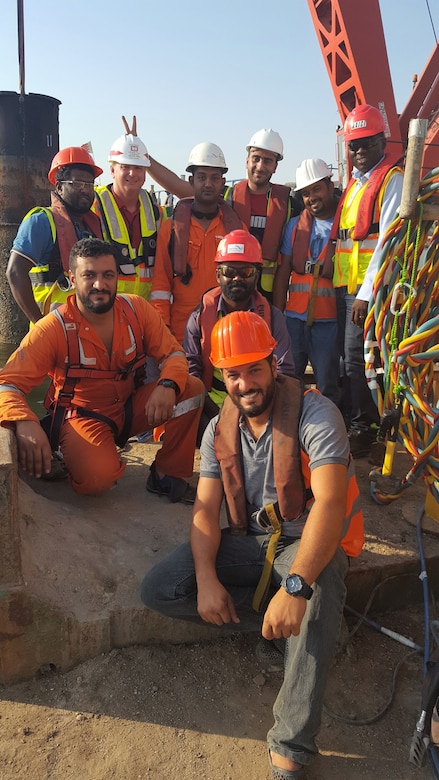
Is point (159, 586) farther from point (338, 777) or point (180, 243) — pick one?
point (180, 243)

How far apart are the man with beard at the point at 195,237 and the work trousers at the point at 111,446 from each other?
115 cm

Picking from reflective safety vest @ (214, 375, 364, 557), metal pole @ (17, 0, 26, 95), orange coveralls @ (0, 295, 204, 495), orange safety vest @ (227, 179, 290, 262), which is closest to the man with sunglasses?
orange safety vest @ (227, 179, 290, 262)

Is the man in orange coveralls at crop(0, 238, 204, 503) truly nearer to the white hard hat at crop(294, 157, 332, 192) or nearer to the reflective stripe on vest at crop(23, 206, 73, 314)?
the reflective stripe on vest at crop(23, 206, 73, 314)

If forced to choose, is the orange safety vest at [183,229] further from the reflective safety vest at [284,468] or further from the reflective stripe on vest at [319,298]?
the reflective safety vest at [284,468]

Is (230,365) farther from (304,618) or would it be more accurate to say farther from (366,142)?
(366,142)

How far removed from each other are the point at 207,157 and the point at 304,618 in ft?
12.0

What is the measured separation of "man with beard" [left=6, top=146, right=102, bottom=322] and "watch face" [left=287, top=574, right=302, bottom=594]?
9.59ft

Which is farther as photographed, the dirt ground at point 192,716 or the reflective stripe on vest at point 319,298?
the reflective stripe on vest at point 319,298

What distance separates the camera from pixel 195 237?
4582mm

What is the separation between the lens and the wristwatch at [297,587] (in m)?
2.10

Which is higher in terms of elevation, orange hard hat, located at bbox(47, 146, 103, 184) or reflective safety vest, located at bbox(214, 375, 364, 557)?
orange hard hat, located at bbox(47, 146, 103, 184)

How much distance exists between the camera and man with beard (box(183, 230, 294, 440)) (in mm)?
→ 3715

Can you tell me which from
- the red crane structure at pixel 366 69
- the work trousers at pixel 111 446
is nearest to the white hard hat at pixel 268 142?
the work trousers at pixel 111 446

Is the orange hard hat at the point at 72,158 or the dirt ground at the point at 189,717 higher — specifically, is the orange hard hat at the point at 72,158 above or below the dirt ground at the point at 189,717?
above
